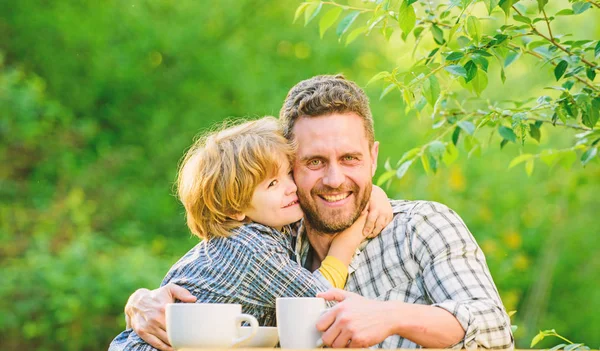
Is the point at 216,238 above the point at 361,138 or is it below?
below

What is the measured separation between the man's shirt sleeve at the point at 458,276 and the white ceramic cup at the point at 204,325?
51 centimetres

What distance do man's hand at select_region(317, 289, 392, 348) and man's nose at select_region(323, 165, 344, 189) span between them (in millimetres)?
594

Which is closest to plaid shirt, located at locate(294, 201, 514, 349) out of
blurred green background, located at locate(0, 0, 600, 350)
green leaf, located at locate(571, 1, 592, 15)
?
green leaf, located at locate(571, 1, 592, 15)

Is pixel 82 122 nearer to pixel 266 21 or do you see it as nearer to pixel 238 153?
pixel 266 21

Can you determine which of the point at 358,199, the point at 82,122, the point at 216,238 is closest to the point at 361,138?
the point at 358,199

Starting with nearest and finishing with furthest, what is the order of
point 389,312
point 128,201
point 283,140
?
point 389,312 < point 283,140 < point 128,201

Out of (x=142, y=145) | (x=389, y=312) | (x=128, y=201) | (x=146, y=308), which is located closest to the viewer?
(x=389, y=312)

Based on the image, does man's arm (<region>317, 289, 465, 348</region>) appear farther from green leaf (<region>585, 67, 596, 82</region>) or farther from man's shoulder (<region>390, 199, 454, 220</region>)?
green leaf (<region>585, 67, 596, 82</region>)

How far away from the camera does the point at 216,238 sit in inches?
75.8

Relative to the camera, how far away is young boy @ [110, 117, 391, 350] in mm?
1823

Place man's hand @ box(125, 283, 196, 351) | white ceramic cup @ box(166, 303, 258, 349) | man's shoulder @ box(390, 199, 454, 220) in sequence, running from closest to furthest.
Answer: white ceramic cup @ box(166, 303, 258, 349) < man's hand @ box(125, 283, 196, 351) < man's shoulder @ box(390, 199, 454, 220)

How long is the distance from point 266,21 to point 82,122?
80.6 inches

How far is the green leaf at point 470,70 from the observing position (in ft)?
5.98

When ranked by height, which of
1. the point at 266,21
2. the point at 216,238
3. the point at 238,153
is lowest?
the point at 216,238
